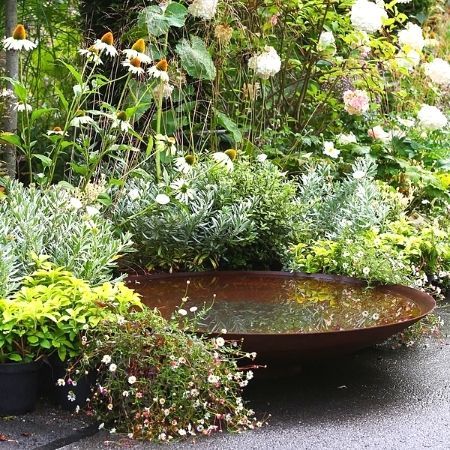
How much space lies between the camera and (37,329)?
117 inches

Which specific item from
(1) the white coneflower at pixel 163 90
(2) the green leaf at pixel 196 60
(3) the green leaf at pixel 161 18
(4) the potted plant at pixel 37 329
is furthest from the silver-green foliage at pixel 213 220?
(4) the potted plant at pixel 37 329

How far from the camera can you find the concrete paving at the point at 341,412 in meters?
2.82

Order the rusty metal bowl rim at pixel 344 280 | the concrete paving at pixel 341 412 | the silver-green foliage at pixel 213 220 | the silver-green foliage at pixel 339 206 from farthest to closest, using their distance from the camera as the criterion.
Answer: the silver-green foliage at pixel 339 206 < the silver-green foliage at pixel 213 220 < the rusty metal bowl rim at pixel 344 280 < the concrete paving at pixel 341 412

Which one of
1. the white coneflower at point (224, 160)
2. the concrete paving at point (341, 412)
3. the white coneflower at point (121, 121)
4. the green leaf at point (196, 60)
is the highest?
the green leaf at point (196, 60)

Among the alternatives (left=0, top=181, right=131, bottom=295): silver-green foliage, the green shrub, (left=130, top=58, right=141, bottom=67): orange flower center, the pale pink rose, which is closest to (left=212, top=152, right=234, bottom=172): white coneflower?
(left=130, top=58, right=141, bottom=67): orange flower center

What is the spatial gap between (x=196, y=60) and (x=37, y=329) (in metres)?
2.71

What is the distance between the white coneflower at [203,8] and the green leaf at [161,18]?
0.09 meters

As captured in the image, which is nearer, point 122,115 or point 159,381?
point 159,381

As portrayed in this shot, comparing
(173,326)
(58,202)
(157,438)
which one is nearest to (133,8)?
(58,202)

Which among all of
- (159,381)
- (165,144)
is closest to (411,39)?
(165,144)

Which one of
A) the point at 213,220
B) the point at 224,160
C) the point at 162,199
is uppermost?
the point at 224,160

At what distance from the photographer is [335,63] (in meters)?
6.24

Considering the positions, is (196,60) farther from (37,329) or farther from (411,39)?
(37,329)

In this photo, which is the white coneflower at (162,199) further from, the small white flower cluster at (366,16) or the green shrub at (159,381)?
the small white flower cluster at (366,16)
